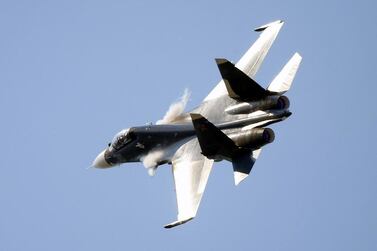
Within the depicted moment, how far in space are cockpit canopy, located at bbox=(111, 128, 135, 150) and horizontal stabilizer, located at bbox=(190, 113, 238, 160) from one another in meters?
5.03

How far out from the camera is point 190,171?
41938 mm

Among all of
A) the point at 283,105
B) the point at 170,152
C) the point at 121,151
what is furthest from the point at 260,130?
the point at 121,151

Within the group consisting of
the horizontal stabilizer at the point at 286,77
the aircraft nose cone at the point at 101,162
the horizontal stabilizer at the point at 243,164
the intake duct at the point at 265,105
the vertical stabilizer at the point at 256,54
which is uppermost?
the vertical stabilizer at the point at 256,54

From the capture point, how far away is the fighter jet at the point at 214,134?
4047 cm

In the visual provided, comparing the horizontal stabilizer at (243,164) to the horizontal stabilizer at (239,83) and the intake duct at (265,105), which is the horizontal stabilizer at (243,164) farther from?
the horizontal stabilizer at (239,83)

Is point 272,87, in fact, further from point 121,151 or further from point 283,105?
point 121,151

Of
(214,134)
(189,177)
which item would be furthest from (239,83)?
(189,177)

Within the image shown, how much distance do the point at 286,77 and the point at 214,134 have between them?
511cm

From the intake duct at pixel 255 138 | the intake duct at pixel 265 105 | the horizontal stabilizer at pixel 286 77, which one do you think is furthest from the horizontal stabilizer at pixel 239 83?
the intake duct at pixel 255 138

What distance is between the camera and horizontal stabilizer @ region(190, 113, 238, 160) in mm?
39938

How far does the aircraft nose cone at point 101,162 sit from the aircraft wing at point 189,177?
196 inches

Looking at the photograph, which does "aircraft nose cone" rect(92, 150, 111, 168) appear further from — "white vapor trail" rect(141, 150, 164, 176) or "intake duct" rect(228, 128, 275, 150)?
"intake duct" rect(228, 128, 275, 150)

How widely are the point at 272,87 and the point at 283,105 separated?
1186 millimetres

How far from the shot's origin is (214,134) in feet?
132
